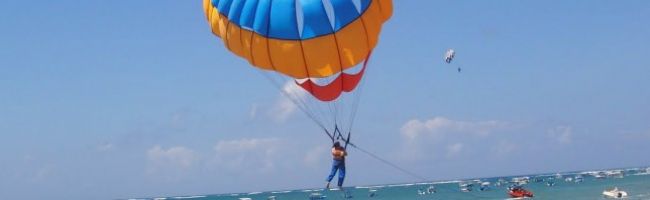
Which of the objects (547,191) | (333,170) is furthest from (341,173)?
(547,191)

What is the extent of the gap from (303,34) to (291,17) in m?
0.40

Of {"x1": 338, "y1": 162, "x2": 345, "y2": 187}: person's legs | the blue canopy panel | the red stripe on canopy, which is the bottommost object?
{"x1": 338, "y1": 162, "x2": 345, "y2": 187}: person's legs

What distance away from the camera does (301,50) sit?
1648cm

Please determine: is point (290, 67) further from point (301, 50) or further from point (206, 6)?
point (206, 6)

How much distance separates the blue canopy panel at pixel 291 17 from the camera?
16.1 metres

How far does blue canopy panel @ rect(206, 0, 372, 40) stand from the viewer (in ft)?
53.0

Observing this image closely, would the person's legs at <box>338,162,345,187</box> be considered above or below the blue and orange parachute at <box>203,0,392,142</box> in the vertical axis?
below

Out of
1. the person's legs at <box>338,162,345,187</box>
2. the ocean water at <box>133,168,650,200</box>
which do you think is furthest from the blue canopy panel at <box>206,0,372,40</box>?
the ocean water at <box>133,168,650,200</box>

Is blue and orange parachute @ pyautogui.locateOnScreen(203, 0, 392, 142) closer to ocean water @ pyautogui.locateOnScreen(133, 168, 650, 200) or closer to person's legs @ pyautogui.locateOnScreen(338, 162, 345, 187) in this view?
person's legs @ pyautogui.locateOnScreen(338, 162, 345, 187)

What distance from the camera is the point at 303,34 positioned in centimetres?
1630

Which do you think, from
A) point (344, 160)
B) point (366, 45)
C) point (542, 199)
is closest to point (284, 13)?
point (366, 45)

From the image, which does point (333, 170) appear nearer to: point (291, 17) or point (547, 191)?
point (291, 17)

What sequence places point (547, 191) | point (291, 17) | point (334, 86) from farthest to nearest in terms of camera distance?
point (547, 191), point (334, 86), point (291, 17)

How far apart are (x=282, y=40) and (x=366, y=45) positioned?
1702 mm
